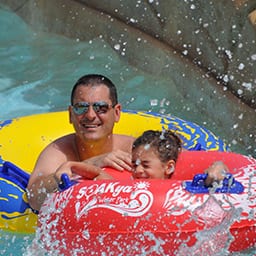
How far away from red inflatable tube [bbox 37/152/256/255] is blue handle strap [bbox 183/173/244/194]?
0.06 feet

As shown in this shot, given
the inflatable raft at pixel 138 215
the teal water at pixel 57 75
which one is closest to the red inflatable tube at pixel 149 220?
the inflatable raft at pixel 138 215

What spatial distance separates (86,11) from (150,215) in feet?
14.2

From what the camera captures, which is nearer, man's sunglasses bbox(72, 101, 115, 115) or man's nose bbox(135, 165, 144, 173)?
man's nose bbox(135, 165, 144, 173)

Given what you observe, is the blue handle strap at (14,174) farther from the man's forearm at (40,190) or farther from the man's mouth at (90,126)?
the man's mouth at (90,126)

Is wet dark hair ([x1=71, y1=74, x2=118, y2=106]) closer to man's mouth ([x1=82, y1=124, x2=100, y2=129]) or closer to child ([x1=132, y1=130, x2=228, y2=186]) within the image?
man's mouth ([x1=82, y1=124, x2=100, y2=129])

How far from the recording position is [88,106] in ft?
12.1

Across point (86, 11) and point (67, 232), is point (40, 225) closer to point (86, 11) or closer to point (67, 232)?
point (67, 232)

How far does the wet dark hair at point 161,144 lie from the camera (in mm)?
3512

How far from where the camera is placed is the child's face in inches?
138

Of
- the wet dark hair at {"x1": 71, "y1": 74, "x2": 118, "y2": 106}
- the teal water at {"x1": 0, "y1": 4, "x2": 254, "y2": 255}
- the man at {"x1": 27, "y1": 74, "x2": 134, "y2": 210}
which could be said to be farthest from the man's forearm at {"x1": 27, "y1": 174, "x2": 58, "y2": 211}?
the teal water at {"x1": 0, "y1": 4, "x2": 254, "y2": 255}

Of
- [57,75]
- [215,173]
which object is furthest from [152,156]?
[57,75]

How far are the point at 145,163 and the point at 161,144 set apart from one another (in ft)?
0.36

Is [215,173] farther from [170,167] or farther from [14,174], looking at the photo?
[14,174]

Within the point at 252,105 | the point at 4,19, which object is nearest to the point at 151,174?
the point at 252,105
